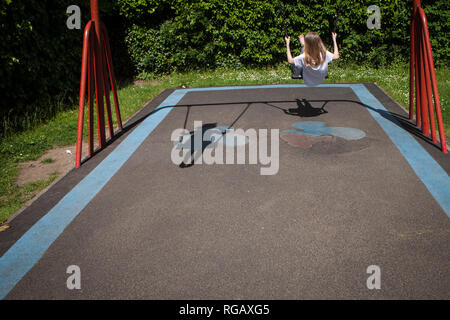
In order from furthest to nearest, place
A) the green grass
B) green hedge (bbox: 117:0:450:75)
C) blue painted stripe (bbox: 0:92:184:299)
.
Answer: green hedge (bbox: 117:0:450:75) → the green grass → blue painted stripe (bbox: 0:92:184:299)

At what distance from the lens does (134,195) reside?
4.18 m

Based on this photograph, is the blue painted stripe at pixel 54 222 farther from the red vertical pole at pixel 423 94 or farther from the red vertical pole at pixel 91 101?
the red vertical pole at pixel 423 94

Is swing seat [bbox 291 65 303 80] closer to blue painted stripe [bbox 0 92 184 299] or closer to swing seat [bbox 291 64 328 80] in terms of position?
swing seat [bbox 291 64 328 80]

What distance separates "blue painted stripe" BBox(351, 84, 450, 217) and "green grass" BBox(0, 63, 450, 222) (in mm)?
742

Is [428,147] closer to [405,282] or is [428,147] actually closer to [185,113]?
[405,282]

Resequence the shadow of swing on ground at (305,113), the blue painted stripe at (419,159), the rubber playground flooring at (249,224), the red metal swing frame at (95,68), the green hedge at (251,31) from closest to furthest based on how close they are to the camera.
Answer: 1. the rubber playground flooring at (249,224)
2. the blue painted stripe at (419,159)
3. the red metal swing frame at (95,68)
4. the shadow of swing on ground at (305,113)
5. the green hedge at (251,31)

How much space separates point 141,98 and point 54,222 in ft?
18.7

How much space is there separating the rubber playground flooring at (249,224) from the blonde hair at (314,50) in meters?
Result: 1.10

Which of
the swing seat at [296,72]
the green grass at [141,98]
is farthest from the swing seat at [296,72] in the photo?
the green grass at [141,98]

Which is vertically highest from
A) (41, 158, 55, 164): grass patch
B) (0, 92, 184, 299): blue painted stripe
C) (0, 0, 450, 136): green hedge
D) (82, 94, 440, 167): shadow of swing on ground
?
(0, 0, 450, 136): green hedge

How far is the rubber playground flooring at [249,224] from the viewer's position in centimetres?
267

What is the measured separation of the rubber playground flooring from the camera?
267cm

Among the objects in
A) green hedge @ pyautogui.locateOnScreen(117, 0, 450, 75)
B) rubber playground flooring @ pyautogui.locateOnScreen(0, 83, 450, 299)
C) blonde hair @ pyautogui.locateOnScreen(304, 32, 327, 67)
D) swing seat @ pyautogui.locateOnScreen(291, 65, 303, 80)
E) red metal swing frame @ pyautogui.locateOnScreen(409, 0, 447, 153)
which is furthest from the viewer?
green hedge @ pyautogui.locateOnScreen(117, 0, 450, 75)

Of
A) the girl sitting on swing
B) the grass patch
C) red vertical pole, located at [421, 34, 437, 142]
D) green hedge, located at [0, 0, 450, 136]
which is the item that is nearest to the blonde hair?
the girl sitting on swing
